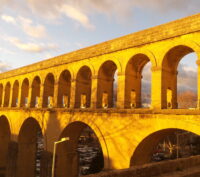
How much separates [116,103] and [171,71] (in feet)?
13.1

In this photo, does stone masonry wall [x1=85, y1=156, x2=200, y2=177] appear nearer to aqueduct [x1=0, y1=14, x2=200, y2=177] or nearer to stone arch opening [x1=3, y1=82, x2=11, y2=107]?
aqueduct [x1=0, y1=14, x2=200, y2=177]

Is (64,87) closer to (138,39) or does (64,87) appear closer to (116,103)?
(116,103)

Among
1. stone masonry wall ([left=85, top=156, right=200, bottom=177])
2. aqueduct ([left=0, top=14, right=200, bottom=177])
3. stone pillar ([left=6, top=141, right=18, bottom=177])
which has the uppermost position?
aqueduct ([left=0, top=14, right=200, bottom=177])

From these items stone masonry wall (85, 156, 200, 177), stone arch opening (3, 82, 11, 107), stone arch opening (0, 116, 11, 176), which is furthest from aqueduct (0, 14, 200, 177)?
stone arch opening (3, 82, 11, 107)

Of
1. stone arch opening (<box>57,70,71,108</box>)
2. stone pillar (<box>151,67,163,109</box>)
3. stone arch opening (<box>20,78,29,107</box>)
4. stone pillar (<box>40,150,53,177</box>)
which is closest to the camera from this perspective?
stone pillar (<box>151,67,163,109</box>)

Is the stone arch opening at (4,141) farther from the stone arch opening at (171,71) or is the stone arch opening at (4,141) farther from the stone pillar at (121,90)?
the stone arch opening at (171,71)

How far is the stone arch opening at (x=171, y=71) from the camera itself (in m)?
12.4

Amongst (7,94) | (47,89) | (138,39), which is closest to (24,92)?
(47,89)

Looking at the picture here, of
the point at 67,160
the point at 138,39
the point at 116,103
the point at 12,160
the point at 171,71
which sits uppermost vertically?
the point at 138,39

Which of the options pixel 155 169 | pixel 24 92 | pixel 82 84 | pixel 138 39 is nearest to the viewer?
pixel 155 169

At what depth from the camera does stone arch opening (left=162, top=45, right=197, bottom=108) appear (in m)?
12.4

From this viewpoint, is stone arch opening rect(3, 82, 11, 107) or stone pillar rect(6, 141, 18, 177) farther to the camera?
stone arch opening rect(3, 82, 11, 107)

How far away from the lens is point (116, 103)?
568 inches

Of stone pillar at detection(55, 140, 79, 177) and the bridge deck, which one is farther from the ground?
the bridge deck
